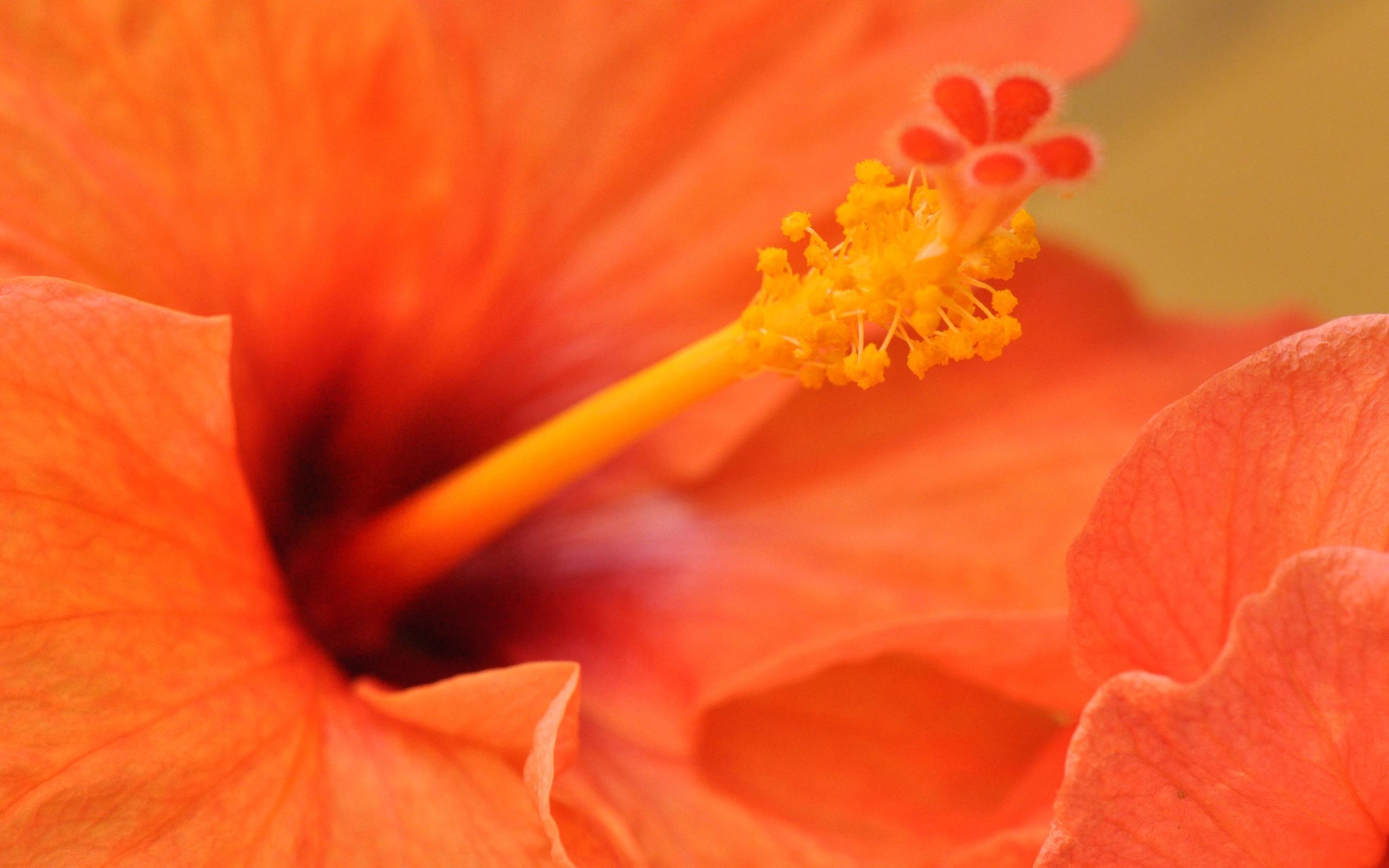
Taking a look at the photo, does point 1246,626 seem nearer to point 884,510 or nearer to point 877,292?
point 877,292

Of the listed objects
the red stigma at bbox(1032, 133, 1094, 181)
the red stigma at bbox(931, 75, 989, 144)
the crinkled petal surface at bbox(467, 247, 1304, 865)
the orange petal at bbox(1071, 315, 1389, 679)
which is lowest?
the crinkled petal surface at bbox(467, 247, 1304, 865)

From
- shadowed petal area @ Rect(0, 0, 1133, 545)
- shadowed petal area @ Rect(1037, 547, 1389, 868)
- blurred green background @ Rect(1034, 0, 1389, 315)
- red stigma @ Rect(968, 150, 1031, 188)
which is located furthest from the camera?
blurred green background @ Rect(1034, 0, 1389, 315)

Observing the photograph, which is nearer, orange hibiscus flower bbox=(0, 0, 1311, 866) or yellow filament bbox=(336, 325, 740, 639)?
orange hibiscus flower bbox=(0, 0, 1311, 866)

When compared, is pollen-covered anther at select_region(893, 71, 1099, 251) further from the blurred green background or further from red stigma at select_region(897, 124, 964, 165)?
the blurred green background

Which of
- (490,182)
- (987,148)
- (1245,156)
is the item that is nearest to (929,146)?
(987,148)

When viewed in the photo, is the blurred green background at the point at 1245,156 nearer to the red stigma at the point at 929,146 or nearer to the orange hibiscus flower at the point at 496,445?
the orange hibiscus flower at the point at 496,445

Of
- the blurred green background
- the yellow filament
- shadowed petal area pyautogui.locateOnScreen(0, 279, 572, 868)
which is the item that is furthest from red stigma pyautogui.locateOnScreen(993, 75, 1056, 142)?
the blurred green background
